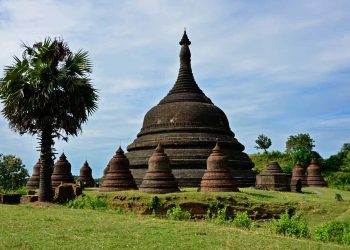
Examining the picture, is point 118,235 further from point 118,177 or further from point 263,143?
point 263,143

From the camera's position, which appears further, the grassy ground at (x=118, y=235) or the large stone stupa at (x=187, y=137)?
the large stone stupa at (x=187, y=137)

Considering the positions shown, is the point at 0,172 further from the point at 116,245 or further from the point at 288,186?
the point at 116,245

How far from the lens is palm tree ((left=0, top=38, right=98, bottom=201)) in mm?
17803

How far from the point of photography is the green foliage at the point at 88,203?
55.9ft

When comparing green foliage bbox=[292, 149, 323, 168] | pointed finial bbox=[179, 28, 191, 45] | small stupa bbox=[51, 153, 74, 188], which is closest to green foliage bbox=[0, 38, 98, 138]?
small stupa bbox=[51, 153, 74, 188]

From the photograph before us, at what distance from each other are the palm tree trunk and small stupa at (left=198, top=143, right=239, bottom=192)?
7036 mm

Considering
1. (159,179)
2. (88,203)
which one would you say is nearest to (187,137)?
(159,179)

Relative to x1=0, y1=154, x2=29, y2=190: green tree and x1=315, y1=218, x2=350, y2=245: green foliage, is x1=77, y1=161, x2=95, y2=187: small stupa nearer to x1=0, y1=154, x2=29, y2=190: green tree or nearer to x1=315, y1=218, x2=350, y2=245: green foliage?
x1=0, y1=154, x2=29, y2=190: green tree

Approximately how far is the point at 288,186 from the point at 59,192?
13.9 m

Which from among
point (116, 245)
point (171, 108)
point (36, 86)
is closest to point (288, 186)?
point (171, 108)

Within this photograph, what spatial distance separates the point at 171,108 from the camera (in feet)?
90.6

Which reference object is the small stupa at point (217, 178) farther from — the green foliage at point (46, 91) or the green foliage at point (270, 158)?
the green foliage at point (270, 158)

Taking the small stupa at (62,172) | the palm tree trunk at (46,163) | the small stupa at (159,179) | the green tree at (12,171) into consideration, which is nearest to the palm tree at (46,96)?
the palm tree trunk at (46,163)

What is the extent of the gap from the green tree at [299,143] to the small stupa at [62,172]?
37275mm
